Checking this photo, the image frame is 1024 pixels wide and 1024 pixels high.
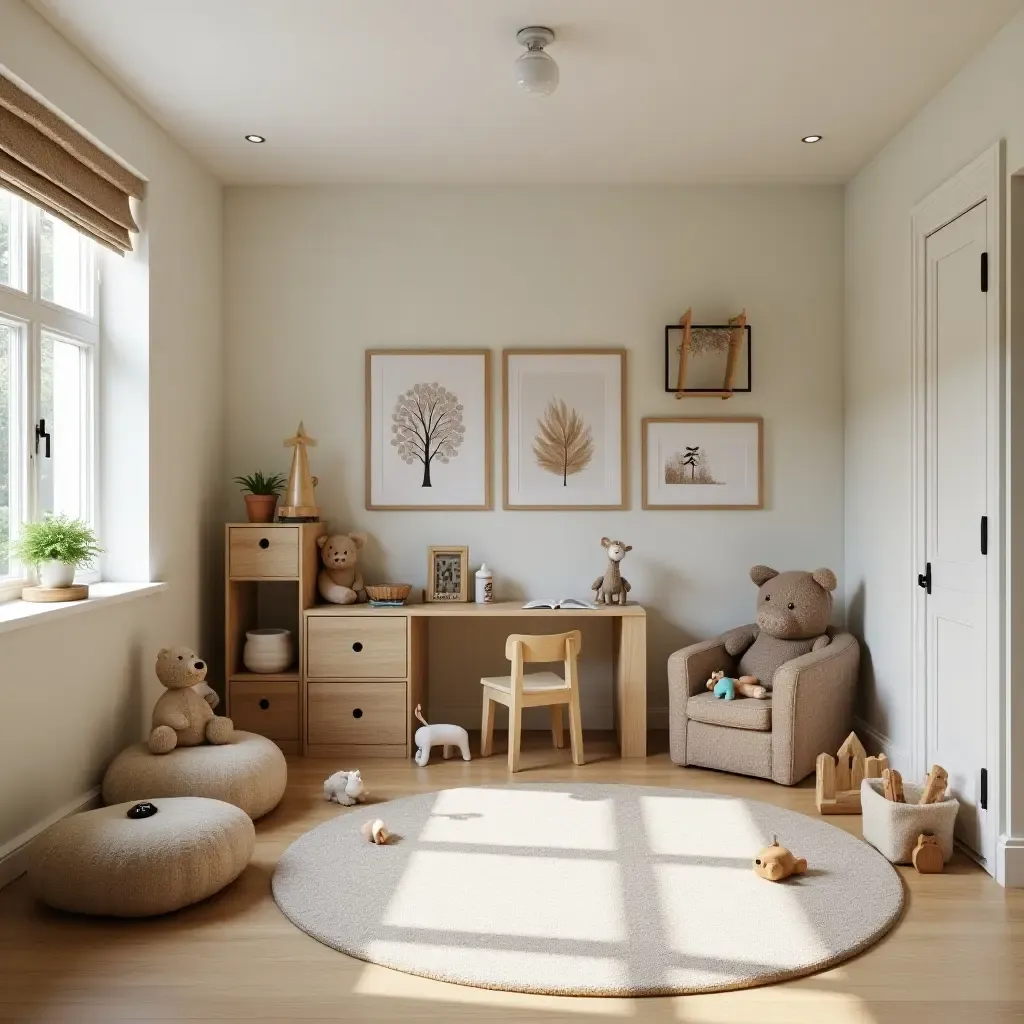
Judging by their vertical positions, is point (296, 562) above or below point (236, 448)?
below

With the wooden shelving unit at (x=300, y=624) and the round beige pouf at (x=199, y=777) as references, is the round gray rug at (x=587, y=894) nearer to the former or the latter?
the round beige pouf at (x=199, y=777)

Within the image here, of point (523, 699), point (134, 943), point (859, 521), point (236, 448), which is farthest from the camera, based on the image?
point (236, 448)

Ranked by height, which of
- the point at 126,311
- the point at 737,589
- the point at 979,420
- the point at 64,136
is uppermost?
the point at 64,136

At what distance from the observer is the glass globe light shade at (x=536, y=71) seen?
10.1 ft

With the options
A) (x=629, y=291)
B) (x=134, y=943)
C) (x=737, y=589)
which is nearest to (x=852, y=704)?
(x=737, y=589)

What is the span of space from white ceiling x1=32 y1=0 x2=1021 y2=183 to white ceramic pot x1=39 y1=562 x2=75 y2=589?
1688 mm

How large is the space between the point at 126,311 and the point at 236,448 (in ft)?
3.50

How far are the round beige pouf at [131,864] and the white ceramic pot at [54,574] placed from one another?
788 millimetres

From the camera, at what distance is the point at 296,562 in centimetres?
427

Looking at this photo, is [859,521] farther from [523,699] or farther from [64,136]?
[64,136]

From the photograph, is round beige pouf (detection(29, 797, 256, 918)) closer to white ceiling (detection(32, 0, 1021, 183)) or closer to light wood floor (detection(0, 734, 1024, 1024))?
light wood floor (detection(0, 734, 1024, 1024))

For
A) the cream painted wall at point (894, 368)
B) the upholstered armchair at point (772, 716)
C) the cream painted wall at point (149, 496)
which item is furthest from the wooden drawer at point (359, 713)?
the cream painted wall at point (894, 368)

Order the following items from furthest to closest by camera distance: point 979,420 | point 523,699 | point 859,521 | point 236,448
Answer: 1. point 236,448
2. point 859,521
3. point 523,699
4. point 979,420

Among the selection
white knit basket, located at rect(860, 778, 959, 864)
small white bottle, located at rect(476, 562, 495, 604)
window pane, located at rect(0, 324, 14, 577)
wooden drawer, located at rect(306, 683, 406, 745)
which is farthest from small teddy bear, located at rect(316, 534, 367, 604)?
white knit basket, located at rect(860, 778, 959, 864)
